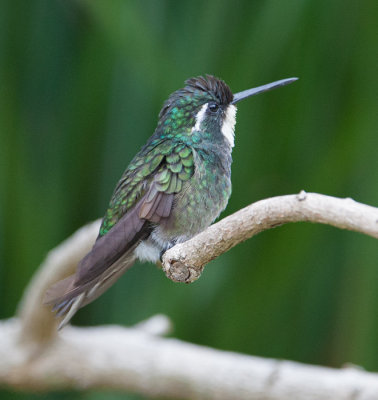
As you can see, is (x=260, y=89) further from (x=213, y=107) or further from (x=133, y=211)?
(x=133, y=211)

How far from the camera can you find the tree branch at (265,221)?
102 centimetres

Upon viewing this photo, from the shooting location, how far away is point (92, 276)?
1320 millimetres

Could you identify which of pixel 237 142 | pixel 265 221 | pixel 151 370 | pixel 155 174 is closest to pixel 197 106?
pixel 155 174

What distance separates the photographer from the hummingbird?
4.73ft

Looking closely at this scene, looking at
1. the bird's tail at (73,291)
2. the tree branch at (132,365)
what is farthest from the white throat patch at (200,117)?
the tree branch at (132,365)

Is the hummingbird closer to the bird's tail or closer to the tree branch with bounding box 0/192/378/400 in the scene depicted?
the bird's tail

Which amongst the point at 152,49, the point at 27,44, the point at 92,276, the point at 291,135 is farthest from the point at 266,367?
the point at 27,44

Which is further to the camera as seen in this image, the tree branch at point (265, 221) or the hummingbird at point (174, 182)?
the hummingbird at point (174, 182)

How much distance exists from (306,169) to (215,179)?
1.57 metres

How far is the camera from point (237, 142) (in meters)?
2.73

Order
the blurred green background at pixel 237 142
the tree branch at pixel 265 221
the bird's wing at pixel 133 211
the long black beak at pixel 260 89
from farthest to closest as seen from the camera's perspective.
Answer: the blurred green background at pixel 237 142 → the bird's wing at pixel 133 211 → the long black beak at pixel 260 89 → the tree branch at pixel 265 221

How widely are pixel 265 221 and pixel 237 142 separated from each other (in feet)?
5.35

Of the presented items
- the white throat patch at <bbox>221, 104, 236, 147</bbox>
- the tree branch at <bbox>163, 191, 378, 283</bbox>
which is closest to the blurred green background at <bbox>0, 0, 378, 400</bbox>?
the white throat patch at <bbox>221, 104, 236, 147</bbox>

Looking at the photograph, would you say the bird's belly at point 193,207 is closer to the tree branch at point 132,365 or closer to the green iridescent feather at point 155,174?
the green iridescent feather at point 155,174
